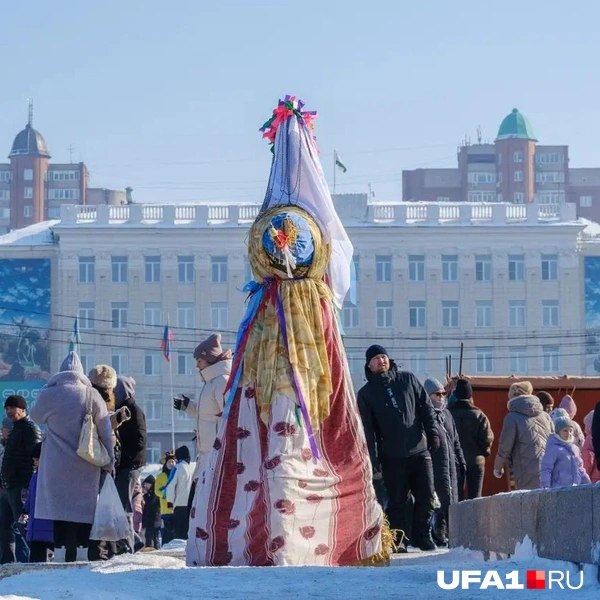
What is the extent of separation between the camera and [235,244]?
8356cm

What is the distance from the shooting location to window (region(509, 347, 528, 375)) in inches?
3278

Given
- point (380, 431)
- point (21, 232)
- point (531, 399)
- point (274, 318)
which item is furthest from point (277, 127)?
point (21, 232)

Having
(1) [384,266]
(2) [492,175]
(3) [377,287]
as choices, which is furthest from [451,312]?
(2) [492,175]

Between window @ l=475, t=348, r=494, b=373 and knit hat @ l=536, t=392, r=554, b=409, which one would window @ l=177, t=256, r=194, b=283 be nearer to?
window @ l=475, t=348, r=494, b=373

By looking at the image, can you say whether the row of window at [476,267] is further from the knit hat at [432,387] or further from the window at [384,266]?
the knit hat at [432,387]

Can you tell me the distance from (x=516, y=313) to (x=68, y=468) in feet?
244

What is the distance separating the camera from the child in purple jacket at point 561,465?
38.6 ft

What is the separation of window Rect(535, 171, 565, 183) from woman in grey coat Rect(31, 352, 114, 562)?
140m

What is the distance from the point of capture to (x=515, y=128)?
140 metres

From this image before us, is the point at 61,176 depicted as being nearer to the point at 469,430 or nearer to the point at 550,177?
the point at 550,177

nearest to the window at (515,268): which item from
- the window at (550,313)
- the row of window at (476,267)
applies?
the row of window at (476,267)

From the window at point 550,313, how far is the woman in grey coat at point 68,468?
74493 mm

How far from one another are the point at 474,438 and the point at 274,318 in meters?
5.78

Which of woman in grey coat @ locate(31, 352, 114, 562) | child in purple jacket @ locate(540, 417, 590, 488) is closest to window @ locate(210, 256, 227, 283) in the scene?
child in purple jacket @ locate(540, 417, 590, 488)
